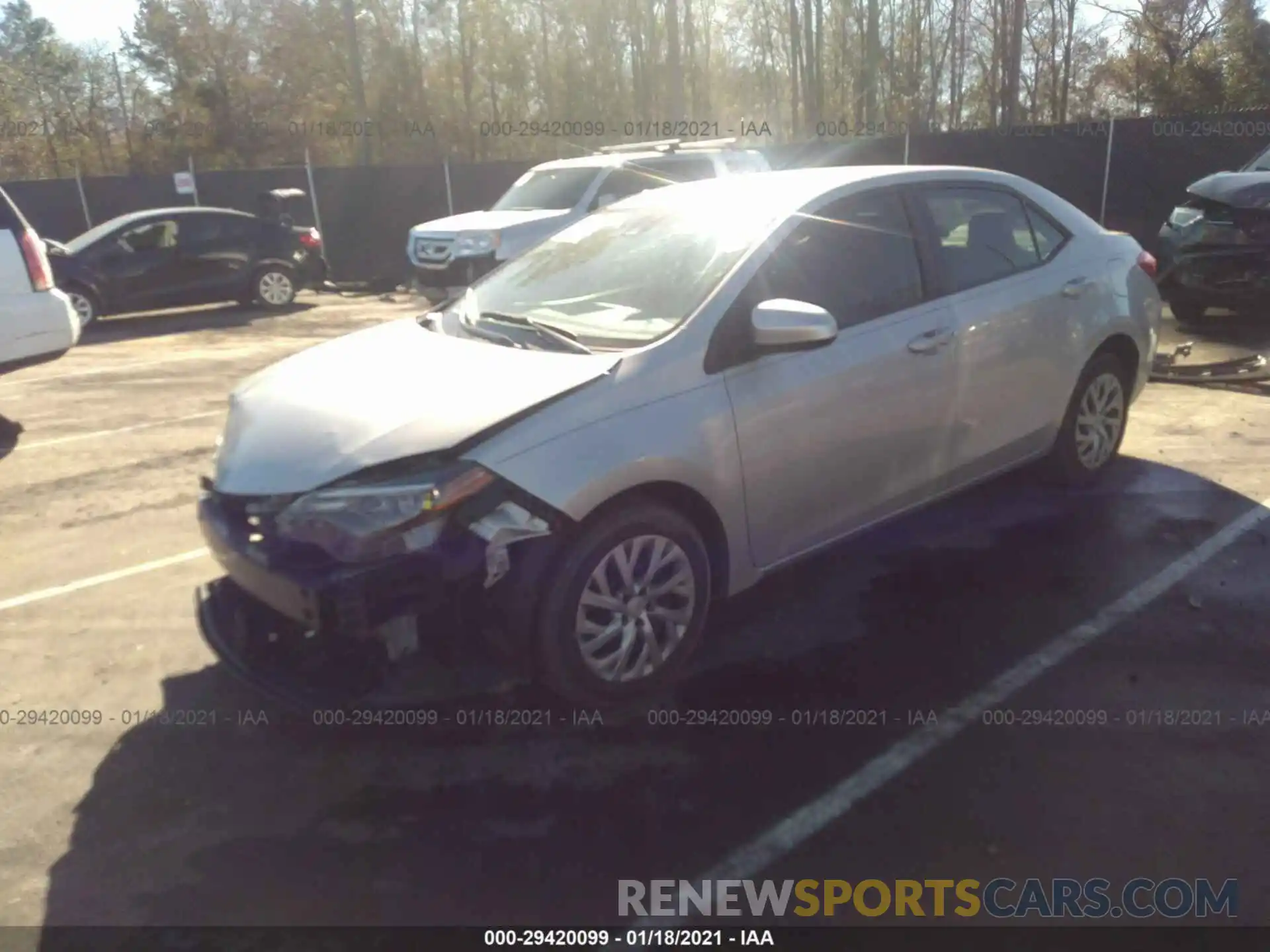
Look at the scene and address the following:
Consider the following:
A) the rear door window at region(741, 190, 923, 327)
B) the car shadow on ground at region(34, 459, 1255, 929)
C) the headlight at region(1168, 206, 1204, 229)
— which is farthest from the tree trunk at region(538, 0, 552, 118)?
the car shadow on ground at region(34, 459, 1255, 929)

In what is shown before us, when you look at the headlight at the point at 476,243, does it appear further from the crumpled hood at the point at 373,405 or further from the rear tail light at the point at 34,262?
the crumpled hood at the point at 373,405

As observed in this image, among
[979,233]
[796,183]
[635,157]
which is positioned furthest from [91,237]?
[979,233]

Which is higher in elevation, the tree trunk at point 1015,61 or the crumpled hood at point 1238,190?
the tree trunk at point 1015,61

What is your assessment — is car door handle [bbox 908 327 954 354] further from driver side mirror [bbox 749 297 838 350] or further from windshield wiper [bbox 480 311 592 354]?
windshield wiper [bbox 480 311 592 354]

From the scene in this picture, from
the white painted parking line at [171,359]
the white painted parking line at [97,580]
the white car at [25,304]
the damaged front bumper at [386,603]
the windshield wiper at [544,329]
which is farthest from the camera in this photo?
the white painted parking line at [171,359]

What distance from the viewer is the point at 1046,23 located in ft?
104

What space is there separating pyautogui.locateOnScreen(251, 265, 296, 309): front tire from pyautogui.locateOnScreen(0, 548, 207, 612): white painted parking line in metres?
10.7

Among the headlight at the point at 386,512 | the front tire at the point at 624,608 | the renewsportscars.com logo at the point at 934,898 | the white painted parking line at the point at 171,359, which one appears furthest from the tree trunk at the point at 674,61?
the renewsportscars.com logo at the point at 934,898

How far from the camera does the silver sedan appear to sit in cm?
331

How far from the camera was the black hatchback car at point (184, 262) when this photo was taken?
13.8 metres

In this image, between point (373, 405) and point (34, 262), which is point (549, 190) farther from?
point (373, 405)

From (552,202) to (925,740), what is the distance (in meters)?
11.5

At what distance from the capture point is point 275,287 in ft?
50.6

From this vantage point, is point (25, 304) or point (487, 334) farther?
point (25, 304)
